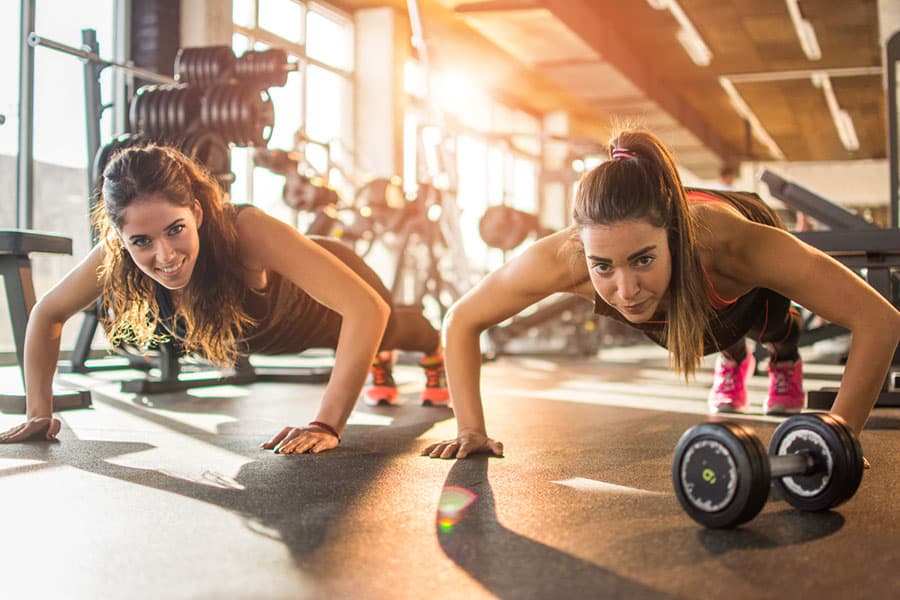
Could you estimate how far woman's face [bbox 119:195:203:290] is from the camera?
1909mm

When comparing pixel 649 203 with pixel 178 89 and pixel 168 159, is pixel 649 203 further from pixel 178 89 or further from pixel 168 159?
pixel 178 89

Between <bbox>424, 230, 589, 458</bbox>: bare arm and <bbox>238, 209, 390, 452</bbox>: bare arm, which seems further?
<bbox>238, 209, 390, 452</bbox>: bare arm

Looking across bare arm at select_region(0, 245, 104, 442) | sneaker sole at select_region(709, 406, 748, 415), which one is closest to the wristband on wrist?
bare arm at select_region(0, 245, 104, 442)

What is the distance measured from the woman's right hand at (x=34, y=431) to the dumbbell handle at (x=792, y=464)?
162 cm

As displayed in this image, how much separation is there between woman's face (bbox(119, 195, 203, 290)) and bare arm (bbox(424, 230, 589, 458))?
591mm

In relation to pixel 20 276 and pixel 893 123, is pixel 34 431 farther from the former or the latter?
pixel 893 123

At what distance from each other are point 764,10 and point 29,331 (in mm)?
6842

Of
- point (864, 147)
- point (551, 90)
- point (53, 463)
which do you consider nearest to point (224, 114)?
point (53, 463)

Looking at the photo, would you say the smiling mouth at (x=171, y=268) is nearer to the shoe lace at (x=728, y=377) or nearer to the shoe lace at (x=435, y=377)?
the shoe lace at (x=435, y=377)

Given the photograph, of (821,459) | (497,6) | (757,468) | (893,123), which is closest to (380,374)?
(821,459)

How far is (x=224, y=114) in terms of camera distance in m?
3.72

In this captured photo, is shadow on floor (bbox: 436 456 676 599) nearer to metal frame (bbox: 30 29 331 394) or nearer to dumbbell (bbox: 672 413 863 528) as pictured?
dumbbell (bbox: 672 413 863 528)

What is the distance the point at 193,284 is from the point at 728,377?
64.9 inches

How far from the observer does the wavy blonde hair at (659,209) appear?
149 cm
